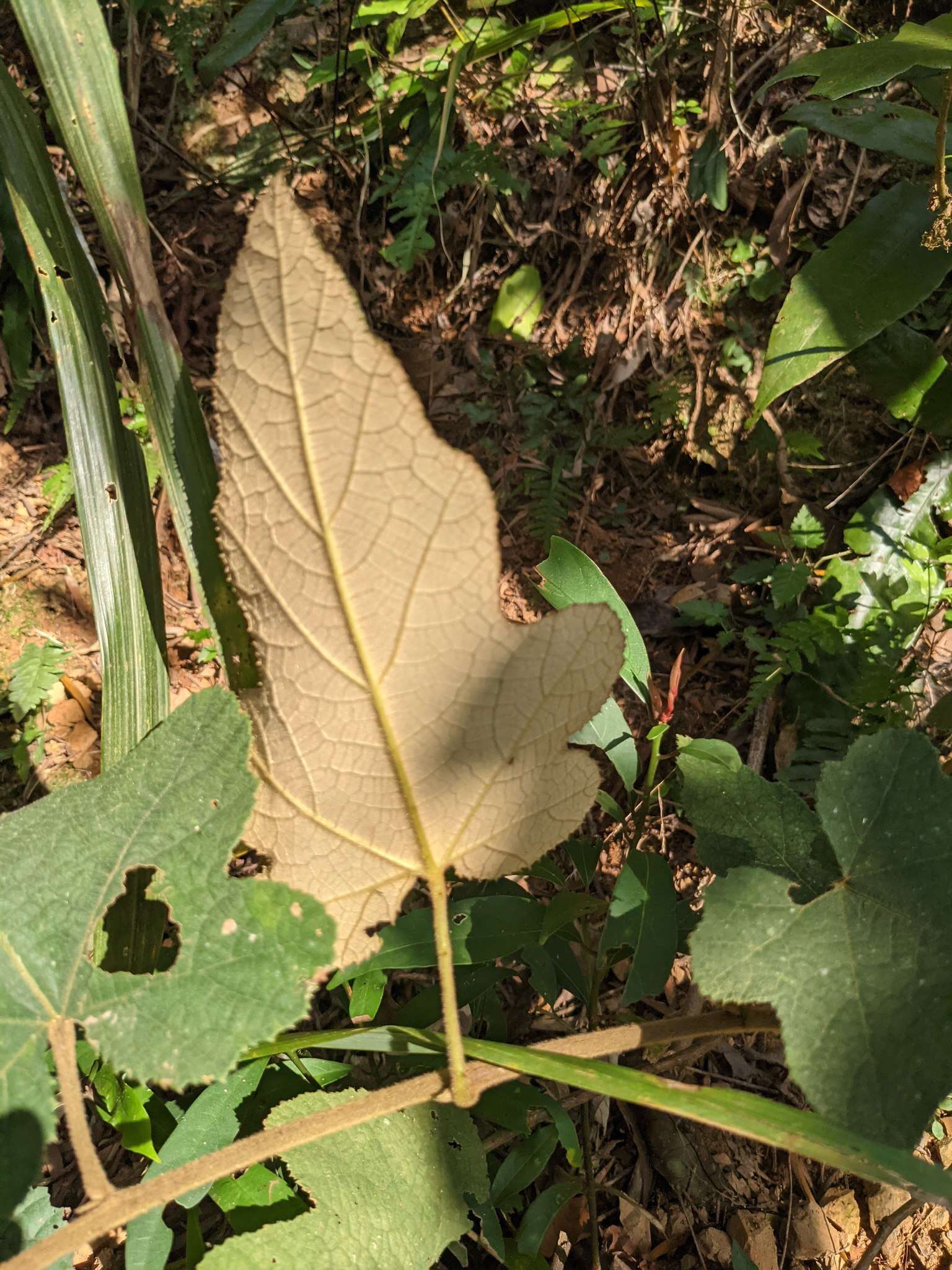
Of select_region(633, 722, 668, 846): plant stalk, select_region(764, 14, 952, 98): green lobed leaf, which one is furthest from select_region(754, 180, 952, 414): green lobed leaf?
select_region(633, 722, 668, 846): plant stalk

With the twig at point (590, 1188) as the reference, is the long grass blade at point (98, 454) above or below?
above

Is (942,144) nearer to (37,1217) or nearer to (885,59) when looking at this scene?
(885,59)

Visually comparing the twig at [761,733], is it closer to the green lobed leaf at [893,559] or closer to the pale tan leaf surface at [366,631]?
the green lobed leaf at [893,559]

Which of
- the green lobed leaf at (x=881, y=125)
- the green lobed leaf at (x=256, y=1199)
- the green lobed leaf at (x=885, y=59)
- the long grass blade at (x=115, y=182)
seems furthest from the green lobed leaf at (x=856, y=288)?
the green lobed leaf at (x=256, y=1199)

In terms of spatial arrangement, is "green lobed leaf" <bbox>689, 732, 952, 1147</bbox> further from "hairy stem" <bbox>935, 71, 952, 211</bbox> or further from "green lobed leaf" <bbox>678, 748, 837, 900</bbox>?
"hairy stem" <bbox>935, 71, 952, 211</bbox>

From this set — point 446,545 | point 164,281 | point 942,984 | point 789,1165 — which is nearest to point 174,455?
point 446,545

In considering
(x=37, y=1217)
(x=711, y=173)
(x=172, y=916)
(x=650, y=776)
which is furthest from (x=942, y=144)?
(x=37, y=1217)

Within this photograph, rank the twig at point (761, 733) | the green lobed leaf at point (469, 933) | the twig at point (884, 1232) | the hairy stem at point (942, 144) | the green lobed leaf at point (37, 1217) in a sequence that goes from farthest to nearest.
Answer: the twig at point (761, 733), the hairy stem at point (942, 144), the twig at point (884, 1232), the green lobed leaf at point (469, 933), the green lobed leaf at point (37, 1217)
